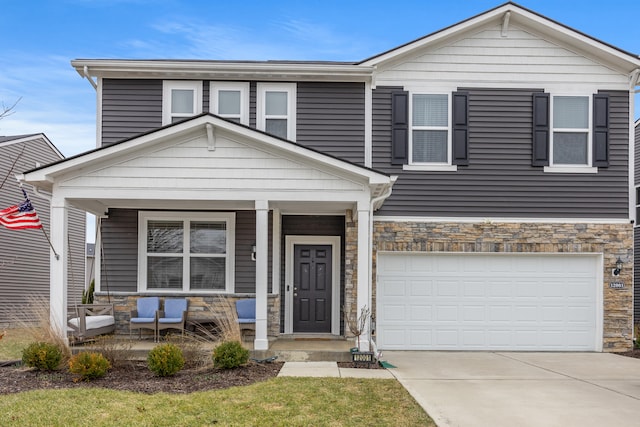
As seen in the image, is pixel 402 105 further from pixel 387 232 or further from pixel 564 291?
pixel 564 291

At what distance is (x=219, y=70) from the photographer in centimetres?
1159

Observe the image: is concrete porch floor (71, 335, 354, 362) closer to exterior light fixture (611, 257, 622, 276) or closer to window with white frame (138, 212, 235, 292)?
window with white frame (138, 212, 235, 292)

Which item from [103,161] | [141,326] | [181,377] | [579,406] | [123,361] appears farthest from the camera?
[141,326]

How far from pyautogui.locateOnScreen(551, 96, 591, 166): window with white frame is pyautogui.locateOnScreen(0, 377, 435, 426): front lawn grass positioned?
6.73m

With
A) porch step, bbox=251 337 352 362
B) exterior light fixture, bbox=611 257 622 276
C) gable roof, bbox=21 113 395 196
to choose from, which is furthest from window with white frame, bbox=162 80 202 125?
exterior light fixture, bbox=611 257 622 276

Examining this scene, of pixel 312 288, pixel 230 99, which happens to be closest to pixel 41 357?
pixel 312 288

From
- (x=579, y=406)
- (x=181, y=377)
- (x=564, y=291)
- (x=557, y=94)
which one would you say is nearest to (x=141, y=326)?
(x=181, y=377)

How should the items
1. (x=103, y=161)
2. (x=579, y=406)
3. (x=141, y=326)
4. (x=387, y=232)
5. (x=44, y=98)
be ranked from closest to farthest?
(x=579, y=406)
(x=103, y=161)
(x=141, y=326)
(x=387, y=232)
(x=44, y=98)

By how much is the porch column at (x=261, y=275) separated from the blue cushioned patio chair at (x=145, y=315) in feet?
8.04

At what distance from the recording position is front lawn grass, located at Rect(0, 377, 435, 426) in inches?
231

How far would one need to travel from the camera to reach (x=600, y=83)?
38.6 ft

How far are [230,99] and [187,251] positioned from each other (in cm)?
327

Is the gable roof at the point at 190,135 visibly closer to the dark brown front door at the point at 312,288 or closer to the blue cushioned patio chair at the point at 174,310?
the dark brown front door at the point at 312,288

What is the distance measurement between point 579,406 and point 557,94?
7.09 m
